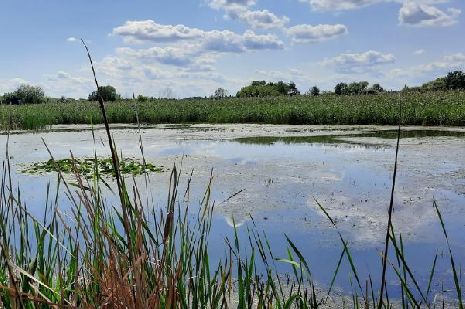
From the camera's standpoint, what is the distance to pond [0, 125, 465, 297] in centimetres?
488

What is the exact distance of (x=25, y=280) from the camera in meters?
1.81

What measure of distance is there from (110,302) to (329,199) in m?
5.68

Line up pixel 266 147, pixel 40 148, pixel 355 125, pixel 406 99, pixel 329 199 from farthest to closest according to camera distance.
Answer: pixel 406 99 < pixel 355 125 < pixel 40 148 < pixel 266 147 < pixel 329 199

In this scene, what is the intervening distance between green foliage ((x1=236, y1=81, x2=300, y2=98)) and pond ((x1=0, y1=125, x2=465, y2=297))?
29319mm

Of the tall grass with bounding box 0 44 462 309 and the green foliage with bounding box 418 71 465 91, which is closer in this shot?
the tall grass with bounding box 0 44 462 309

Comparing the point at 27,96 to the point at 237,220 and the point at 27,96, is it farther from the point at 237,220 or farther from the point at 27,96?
the point at 237,220

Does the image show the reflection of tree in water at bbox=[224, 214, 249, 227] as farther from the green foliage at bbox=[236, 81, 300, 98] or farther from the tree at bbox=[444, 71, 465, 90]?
the green foliage at bbox=[236, 81, 300, 98]

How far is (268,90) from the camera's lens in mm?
45062

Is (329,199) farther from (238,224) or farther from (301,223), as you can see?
(238,224)

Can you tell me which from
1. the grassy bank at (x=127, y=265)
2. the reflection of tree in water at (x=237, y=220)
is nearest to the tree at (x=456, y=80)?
the reflection of tree in water at (x=237, y=220)

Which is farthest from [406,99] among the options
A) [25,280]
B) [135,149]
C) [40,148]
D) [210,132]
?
[25,280]

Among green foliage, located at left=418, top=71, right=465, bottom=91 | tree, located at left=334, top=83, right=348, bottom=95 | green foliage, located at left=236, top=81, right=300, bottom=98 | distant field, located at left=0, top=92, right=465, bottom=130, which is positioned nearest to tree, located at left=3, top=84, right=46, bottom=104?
green foliage, located at left=236, top=81, right=300, bottom=98

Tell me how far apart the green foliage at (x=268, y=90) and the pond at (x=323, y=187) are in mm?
29319

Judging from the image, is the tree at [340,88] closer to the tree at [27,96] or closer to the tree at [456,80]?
the tree at [456,80]
